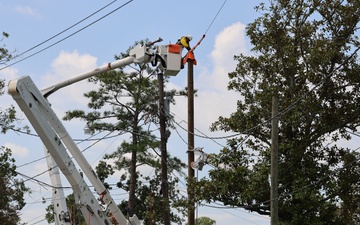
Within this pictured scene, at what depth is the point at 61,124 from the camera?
1432cm

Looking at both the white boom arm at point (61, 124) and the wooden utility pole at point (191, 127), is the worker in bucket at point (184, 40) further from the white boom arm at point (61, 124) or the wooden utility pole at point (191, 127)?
the white boom arm at point (61, 124)

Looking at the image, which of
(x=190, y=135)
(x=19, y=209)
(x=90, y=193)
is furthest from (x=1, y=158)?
(x=90, y=193)

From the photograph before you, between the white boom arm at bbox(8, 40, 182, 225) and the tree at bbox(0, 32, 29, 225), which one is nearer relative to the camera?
the white boom arm at bbox(8, 40, 182, 225)

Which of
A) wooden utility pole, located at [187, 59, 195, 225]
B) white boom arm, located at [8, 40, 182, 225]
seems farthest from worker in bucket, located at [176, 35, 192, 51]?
white boom arm, located at [8, 40, 182, 225]

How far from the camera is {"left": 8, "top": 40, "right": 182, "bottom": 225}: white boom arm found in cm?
1340

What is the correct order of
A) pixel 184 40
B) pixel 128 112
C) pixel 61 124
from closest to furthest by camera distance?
1. pixel 61 124
2. pixel 184 40
3. pixel 128 112

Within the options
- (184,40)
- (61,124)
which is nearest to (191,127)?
(184,40)

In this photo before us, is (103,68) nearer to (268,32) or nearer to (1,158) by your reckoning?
(268,32)

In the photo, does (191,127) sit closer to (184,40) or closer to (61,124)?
(184,40)

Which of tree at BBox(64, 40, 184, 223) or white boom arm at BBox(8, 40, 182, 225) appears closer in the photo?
white boom arm at BBox(8, 40, 182, 225)

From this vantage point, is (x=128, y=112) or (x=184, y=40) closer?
(x=184, y=40)

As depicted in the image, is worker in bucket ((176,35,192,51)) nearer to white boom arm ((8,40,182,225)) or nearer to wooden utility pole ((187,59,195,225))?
wooden utility pole ((187,59,195,225))

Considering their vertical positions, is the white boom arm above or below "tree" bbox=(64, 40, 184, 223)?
below

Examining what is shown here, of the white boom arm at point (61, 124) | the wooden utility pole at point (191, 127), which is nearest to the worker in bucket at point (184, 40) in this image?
the wooden utility pole at point (191, 127)
